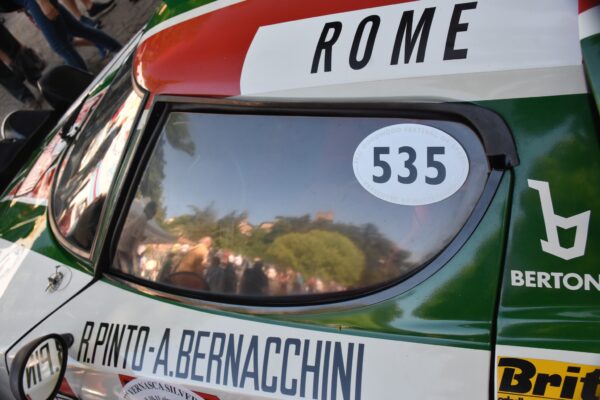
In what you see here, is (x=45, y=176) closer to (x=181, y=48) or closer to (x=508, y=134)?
(x=181, y=48)

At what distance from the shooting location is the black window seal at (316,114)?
3.84ft

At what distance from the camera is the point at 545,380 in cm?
106

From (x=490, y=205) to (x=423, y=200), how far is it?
0.15 metres

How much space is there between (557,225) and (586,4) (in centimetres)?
47

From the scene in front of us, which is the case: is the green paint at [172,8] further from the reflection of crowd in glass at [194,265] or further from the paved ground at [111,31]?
the paved ground at [111,31]

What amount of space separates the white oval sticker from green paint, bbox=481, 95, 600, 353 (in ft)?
0.45

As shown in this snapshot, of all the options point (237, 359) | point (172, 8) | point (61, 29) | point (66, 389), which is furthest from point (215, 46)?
point (61, 29)

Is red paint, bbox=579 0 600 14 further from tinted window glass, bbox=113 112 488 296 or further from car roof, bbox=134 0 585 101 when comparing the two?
tinted window glass, bbox=113 112 488 296

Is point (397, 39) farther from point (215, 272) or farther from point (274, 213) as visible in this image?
point (215, 272)

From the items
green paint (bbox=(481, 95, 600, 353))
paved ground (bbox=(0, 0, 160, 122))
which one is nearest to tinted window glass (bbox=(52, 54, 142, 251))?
green paint (bbox=(481, 95, 600, 353))

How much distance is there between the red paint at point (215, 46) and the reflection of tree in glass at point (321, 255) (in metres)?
0.45

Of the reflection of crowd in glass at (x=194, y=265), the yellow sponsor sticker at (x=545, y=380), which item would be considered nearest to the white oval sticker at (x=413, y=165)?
the reflection of crowd in glass at (x=194, y=265)

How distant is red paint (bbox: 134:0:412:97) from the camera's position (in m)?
1.46

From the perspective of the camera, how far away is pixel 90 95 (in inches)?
96.7
